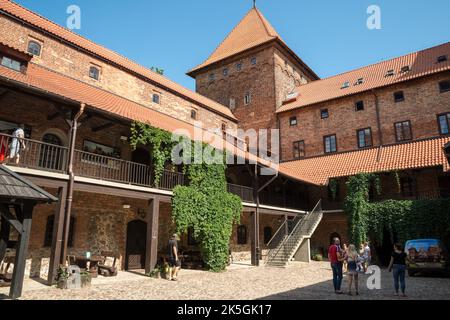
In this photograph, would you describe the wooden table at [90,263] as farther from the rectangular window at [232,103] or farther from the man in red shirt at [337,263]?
the rectangular window at [232,103]

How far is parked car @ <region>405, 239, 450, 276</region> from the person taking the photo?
43.7 ft

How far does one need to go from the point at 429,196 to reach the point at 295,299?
48.8ft

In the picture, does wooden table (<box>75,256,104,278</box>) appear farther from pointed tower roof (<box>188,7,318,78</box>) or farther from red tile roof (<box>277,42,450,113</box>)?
pointed tower roof (<box>188,7,318,78</box>)

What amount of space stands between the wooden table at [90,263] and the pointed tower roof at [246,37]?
23.3 meters

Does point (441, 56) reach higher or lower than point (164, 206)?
higher

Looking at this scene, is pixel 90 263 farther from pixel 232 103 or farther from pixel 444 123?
pixel 444 123

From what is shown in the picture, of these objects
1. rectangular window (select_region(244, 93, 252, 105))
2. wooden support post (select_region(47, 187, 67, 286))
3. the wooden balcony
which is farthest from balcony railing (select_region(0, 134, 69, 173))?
rectangular window (select_region(244, 93, 252, 105))

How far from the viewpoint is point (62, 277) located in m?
9.16

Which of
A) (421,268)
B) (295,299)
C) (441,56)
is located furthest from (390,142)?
(295,299)

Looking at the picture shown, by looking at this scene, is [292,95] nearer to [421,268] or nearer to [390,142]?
[390,142]

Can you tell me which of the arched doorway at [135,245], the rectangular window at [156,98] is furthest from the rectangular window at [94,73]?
the arched doorway at [135,245]

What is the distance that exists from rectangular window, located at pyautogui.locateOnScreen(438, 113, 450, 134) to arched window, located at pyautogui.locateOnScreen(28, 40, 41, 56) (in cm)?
2309

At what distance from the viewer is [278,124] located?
28.2m

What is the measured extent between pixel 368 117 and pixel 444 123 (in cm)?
473
